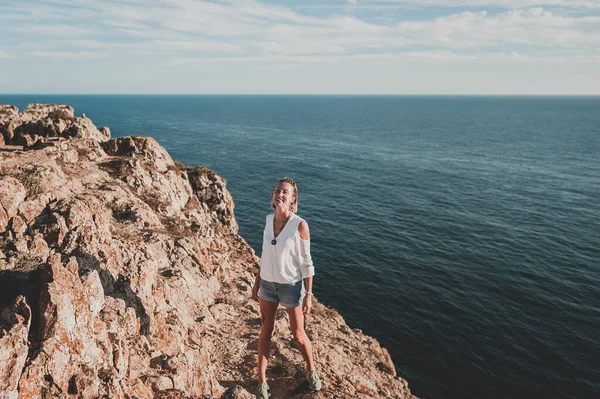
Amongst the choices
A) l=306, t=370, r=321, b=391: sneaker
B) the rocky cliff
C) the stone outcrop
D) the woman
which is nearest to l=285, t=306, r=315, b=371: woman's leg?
the woman

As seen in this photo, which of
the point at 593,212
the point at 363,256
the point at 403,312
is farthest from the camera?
the point at 593,212

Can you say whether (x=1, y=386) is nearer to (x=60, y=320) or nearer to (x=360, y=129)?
(x=60, y=320)

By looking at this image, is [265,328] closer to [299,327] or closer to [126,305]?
[299,327]

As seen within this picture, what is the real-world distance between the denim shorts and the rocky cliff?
353 cm

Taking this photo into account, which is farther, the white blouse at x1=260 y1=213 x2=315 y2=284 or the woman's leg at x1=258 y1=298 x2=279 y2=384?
the woman's leg at x1=258 y1=298 x2=279 y2=384

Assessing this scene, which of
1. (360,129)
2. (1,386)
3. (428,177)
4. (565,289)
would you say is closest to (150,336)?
(1,386)

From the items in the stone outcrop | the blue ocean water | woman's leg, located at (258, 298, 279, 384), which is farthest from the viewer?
the stone outcrop

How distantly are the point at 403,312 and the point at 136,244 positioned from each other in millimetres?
31974

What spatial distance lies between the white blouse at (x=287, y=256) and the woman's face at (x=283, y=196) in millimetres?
353

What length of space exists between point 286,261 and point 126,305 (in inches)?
253

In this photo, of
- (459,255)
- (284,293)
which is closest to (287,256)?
(284,293)

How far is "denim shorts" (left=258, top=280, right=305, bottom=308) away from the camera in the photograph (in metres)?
9.37

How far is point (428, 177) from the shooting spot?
8888cm

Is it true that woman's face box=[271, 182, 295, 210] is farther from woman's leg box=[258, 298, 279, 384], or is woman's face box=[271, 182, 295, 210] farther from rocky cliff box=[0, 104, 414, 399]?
rocky cliff box=[0, 104, 414, 399]
